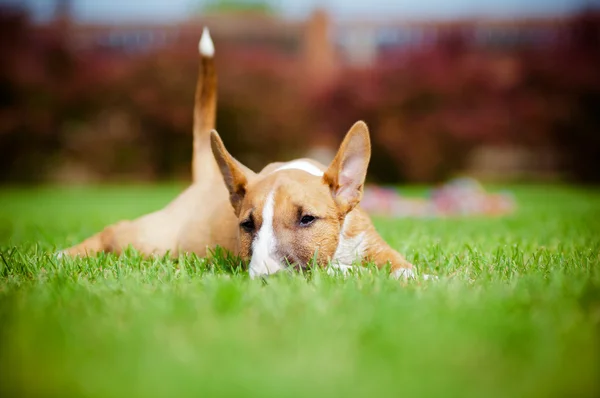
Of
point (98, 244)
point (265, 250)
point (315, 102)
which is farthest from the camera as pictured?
point (315, 102)

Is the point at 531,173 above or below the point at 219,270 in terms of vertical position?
below

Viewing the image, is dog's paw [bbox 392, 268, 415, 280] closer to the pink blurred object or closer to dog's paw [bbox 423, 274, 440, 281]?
dog's paw [bbox 423, 274, 440, 281]

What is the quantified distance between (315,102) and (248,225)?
1404cm

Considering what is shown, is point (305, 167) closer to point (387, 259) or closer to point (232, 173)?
point (232, 173)

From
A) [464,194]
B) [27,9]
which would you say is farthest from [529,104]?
[27,9]

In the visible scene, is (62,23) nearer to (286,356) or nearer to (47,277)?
(47,277)

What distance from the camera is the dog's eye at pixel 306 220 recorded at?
10.1ft

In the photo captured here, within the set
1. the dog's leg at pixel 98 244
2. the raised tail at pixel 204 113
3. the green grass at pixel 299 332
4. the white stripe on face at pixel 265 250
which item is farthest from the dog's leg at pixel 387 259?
the dog's leg at pixel 98 244

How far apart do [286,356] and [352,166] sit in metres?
1.79

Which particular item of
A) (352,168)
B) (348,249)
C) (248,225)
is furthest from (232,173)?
(348,249)

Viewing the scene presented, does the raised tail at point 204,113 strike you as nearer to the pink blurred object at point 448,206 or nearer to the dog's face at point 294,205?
the dog's face at point 294,205

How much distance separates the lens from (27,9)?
17812 millimetres

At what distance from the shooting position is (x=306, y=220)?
3.09m

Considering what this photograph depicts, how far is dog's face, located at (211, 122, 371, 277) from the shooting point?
297 centimetres
